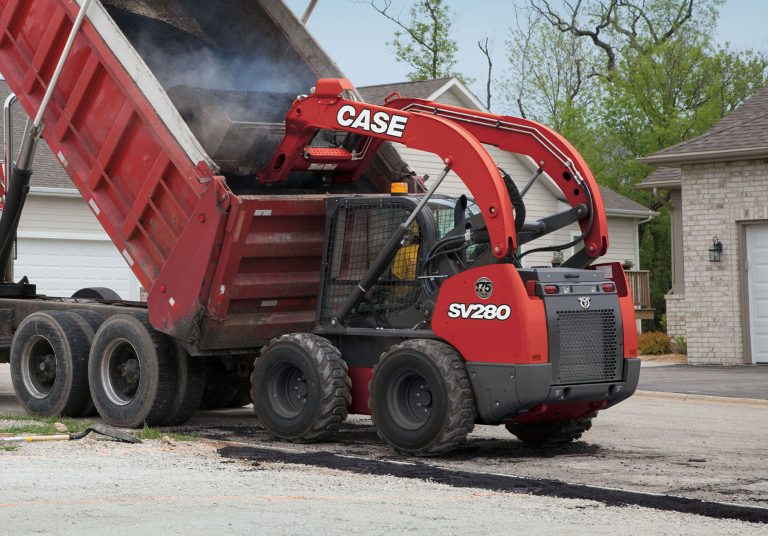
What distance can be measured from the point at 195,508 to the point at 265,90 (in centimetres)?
623

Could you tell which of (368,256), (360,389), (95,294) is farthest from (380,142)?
(95,294)

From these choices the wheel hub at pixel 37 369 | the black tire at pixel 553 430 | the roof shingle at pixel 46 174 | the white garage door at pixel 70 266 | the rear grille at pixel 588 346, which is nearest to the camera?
the rear grille at pixel 588 346

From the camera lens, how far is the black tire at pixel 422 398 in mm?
10297

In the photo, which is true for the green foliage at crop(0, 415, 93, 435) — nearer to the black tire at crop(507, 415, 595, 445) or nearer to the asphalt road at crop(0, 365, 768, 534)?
the asphalt road at crop(0, 365, 768, 534)

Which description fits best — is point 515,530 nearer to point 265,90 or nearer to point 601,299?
point 601,299

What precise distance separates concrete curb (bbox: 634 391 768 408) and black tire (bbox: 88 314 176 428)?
263 inches

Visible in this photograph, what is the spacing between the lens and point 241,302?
11984 mm

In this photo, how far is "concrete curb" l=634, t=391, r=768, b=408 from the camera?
15.4 m

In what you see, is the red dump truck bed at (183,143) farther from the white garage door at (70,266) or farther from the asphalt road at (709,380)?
the white garage door at (70,266)

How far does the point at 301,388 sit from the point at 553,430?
7.19 ft

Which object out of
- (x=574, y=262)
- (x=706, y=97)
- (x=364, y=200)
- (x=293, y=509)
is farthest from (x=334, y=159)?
(x=706, y=97)

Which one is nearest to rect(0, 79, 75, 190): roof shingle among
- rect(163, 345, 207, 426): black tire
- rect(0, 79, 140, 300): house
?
rect(0, 79, 140, 300): house

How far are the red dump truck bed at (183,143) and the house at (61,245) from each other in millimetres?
12411

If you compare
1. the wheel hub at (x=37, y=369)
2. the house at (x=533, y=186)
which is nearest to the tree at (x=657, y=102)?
the house at (x=533, y=186)
